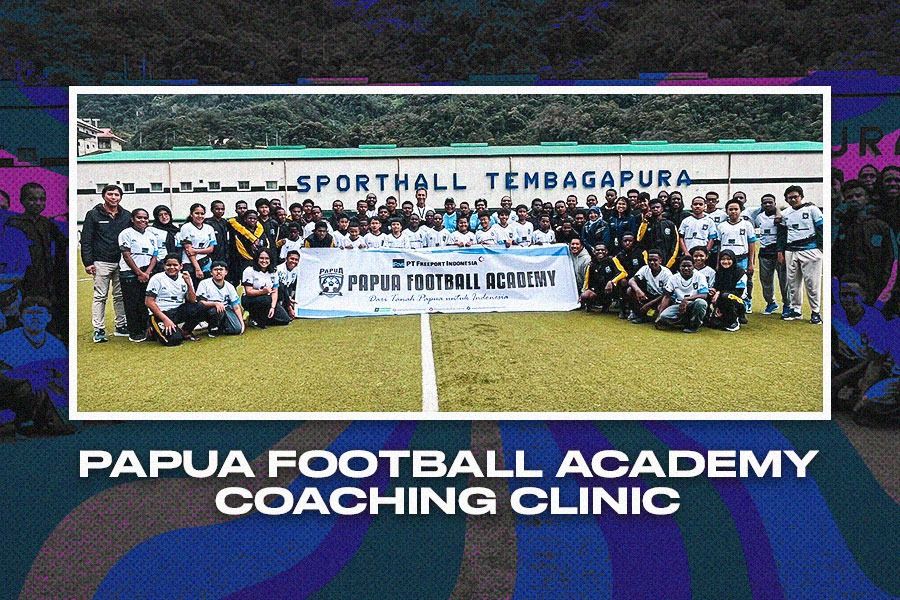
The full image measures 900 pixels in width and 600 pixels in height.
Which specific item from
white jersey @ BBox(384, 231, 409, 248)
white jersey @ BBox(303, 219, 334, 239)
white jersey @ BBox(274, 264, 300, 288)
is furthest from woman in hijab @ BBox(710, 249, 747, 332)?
white jersey @ BBox(274, 264, 300, 288)

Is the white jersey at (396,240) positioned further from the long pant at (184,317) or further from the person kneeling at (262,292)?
the long pant at (184,317)

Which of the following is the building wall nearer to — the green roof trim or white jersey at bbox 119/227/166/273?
the green roof trim

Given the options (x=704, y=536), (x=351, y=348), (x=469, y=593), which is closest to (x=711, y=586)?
(x=704, y=536)

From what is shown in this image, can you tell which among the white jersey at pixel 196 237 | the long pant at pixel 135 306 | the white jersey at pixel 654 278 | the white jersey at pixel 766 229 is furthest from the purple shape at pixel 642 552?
the white jersey at pixel 196 237

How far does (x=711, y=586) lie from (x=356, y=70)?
5653 mm

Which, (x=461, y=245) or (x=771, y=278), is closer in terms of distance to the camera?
(x=461, y=245)

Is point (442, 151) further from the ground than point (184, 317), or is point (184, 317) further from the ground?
point (442, 151)

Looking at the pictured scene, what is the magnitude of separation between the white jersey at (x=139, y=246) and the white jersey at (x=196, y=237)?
164 millimetres

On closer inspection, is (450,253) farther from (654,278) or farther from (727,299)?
(727,299)

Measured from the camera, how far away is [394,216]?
4.77 meters

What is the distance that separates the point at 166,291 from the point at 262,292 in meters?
0.64

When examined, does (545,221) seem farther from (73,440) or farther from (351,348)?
(73,440)

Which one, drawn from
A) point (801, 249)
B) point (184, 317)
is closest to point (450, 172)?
point (184, 317)

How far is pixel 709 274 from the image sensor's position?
467cm
